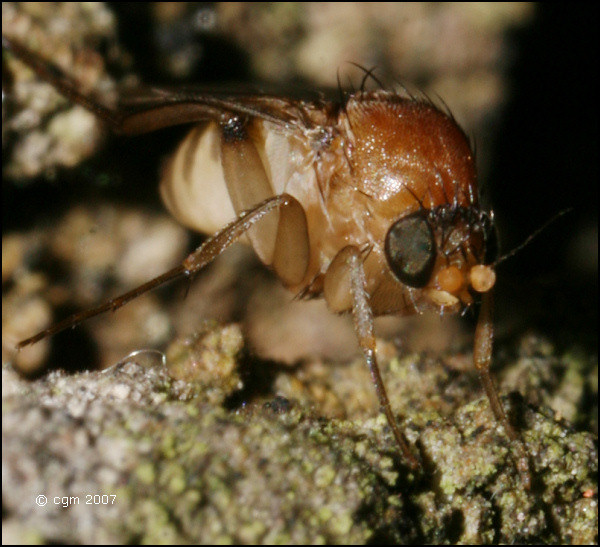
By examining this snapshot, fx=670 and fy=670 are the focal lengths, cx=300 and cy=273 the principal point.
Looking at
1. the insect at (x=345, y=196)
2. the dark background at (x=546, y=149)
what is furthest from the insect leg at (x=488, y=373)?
the dark background at (x=546, y=149)

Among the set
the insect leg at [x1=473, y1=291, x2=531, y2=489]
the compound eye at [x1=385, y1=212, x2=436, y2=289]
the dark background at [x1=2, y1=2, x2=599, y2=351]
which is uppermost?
the dark background at [x1=2, y1=2, x2=599, y2=351]

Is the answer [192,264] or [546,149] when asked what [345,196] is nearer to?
[192,264]

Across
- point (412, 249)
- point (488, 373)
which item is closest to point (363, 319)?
point (412, 249)

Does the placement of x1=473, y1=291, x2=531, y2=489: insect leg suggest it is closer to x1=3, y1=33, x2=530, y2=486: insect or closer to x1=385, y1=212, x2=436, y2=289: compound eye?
x1=3, y1=33, x2=530, y2=486: insect

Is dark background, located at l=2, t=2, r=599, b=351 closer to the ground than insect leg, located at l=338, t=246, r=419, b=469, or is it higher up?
higher up

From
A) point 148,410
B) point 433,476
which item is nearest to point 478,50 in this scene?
point 433,476

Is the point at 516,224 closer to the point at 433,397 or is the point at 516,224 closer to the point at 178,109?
the point at 433,397

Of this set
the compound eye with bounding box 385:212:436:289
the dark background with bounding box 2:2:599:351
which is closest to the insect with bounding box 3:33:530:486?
the compound eye with bounding box 385:212:436:289
